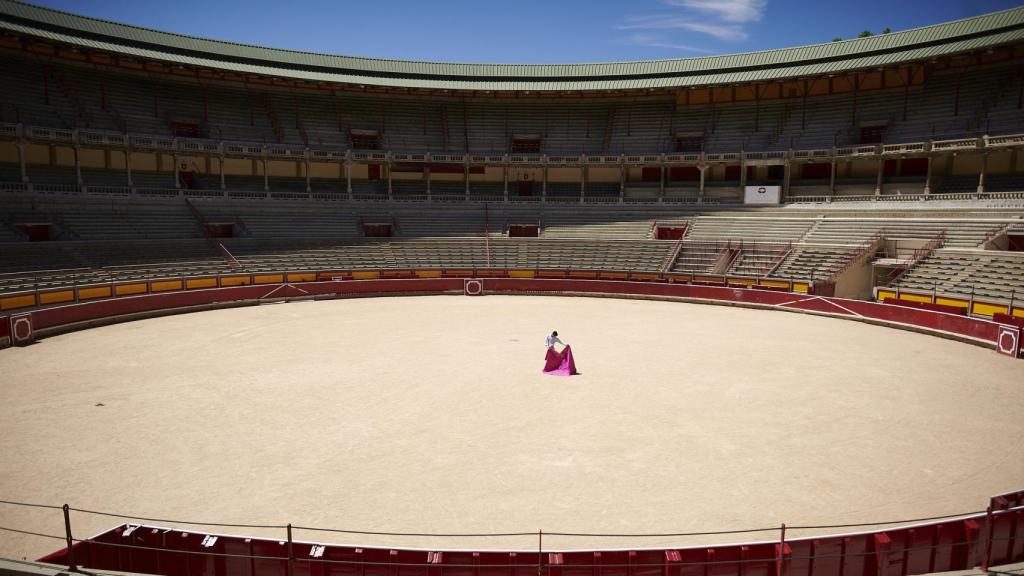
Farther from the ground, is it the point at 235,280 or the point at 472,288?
the point at 235,280

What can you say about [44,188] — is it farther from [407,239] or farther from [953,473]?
[953,473]

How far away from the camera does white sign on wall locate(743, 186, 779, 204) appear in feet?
153

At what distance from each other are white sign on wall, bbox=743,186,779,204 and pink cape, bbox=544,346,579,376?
115 feet

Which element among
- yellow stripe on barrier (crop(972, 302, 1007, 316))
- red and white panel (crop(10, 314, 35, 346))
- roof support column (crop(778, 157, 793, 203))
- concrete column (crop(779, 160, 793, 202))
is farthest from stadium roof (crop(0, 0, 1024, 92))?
red and white panel (crop(10, 314, 35, 346))

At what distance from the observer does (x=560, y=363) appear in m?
18.7

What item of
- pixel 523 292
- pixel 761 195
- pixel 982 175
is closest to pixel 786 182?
pixel 761 195

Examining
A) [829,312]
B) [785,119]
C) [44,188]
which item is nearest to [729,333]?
[829,312]

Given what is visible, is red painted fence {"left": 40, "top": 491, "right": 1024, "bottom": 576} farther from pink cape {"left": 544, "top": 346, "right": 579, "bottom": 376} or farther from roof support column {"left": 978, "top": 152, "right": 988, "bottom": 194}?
roof support column {"left": 978, "top": 152, "right": 988, "bottom": 194}

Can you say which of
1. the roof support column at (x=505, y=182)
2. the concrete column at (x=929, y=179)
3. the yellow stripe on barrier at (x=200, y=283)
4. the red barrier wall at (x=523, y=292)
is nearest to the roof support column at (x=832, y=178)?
the concrete column at (x=929, y=179)

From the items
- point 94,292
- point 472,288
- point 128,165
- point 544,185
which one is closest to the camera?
point 94,292

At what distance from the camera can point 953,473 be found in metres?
11.2

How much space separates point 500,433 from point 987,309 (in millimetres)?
25272

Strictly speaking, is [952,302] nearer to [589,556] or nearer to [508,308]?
[508,308]

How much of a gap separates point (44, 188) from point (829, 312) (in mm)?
48033
